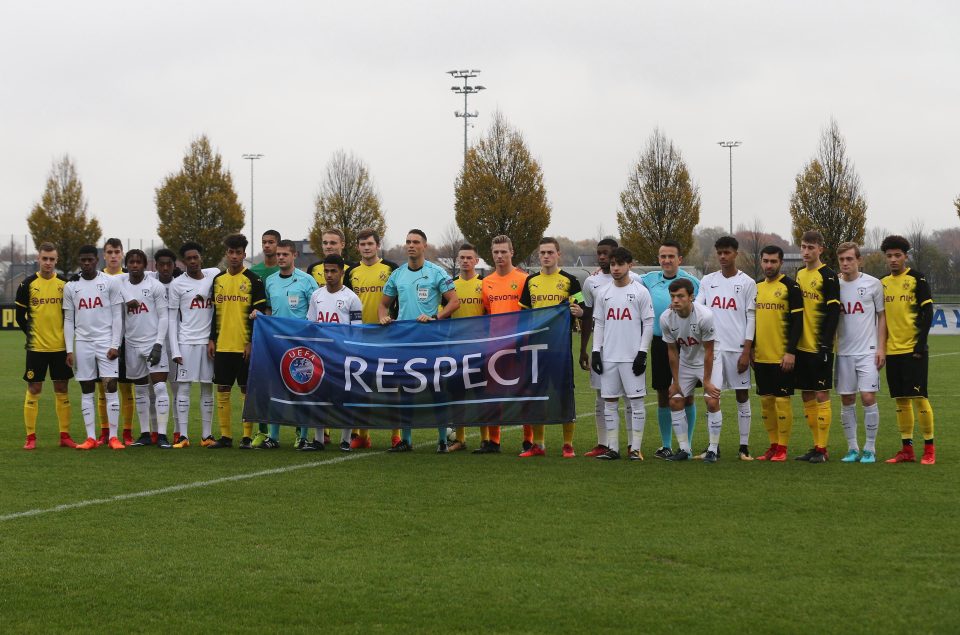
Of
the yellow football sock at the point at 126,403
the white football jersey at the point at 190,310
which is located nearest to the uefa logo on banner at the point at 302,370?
the white football jersey at the point at 190,310

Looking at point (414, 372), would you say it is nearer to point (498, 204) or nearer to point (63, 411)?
point (63, 411)

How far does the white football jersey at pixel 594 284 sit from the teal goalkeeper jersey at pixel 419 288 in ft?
4.72

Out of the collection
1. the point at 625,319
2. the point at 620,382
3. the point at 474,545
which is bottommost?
the point at 474,545

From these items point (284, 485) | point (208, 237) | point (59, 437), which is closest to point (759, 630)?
point (284, 485)

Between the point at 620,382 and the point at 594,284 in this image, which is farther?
the point at 594,284

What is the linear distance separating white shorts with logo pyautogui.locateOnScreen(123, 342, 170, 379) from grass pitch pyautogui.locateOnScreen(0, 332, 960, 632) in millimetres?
1245

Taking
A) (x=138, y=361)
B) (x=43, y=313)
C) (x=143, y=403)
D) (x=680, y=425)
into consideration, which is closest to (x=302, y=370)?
(x=138, y=361)

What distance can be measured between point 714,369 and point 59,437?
7557 mm

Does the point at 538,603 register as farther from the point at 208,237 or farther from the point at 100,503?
the point at 208,237

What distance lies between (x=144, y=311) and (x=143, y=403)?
105 centimetres

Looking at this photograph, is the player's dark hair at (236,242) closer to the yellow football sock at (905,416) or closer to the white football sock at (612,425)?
the white football sock at (612,425)

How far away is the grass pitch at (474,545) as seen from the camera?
515 cm

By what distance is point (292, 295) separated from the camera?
11391mm

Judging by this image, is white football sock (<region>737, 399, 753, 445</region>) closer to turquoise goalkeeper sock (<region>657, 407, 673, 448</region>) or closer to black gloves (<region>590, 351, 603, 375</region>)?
turquoise goalkeeper sock (<region>657, 407, 673, 448</region>)
